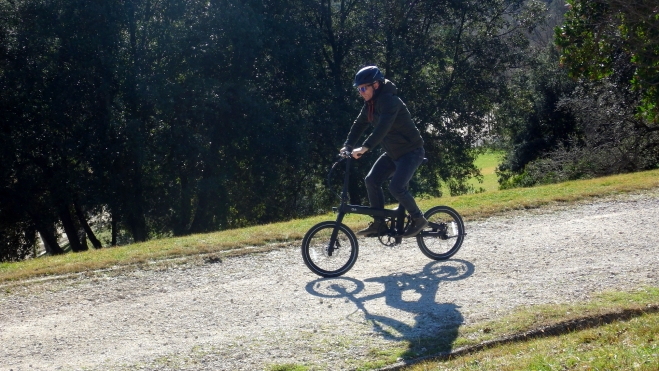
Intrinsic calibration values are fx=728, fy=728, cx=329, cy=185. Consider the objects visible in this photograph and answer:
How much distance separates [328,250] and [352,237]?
0.30 m

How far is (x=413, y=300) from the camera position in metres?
6.69

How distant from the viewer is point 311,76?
25.4 metres

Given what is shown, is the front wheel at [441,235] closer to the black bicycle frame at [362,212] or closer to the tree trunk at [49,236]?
the black bicycle frame at [362,212]

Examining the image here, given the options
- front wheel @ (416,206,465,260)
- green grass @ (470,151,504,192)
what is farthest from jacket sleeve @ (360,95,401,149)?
green grass @ (470,151,504,192)

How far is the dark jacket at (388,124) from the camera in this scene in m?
7.20

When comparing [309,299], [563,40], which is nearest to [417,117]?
[563,40]

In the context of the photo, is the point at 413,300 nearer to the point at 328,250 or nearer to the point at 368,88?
the point at 328,250

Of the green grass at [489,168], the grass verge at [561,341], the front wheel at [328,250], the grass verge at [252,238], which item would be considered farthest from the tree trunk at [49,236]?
the green grass at [489,168]

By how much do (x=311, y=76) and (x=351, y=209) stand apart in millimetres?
18295

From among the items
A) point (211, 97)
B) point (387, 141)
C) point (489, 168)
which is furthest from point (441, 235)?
point (489, 168)

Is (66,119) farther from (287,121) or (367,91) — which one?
(367,91)

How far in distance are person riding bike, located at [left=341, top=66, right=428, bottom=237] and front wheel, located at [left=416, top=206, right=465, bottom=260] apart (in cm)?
27

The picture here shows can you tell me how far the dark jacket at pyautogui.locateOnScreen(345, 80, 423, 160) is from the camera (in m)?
7.20

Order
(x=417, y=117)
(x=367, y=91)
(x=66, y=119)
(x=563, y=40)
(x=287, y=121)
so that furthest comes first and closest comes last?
(x=417, y=117)
(x=287, y=121)
(x=66, y=119)
(x=563, y=40)
(x=367, y=91)
